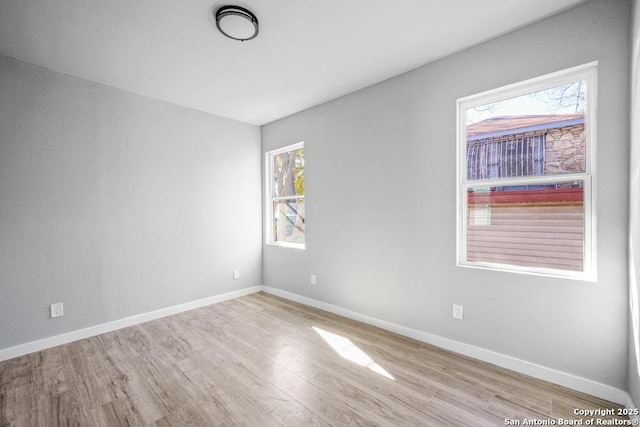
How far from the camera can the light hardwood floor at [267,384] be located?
5.72 ft

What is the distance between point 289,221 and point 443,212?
233cm

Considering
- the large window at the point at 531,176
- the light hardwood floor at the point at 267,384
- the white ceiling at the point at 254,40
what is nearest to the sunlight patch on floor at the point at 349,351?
the light hardwood floor at the point at 267,384

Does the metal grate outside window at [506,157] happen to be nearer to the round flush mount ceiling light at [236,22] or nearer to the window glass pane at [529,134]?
the window glass pane at [529,134]

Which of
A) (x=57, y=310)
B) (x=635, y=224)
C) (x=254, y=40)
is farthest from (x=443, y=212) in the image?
(x=57, y=310)

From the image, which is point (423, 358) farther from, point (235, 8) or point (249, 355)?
point (235, 8)

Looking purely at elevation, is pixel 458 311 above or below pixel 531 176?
Result: below

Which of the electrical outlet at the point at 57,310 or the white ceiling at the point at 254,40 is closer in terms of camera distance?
the white ceiling at the point at 254,40

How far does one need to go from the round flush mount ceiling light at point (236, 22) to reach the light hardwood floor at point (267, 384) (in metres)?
2.64

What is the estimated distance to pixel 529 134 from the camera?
7.17 ft

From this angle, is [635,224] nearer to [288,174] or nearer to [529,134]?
[529,134]

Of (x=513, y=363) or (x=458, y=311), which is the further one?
(x=458, y=311)

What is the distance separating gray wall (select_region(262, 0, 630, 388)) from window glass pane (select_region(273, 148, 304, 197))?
26 centimetres

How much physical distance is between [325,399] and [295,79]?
289 cm

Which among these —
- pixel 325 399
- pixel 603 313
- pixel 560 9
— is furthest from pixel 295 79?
pixel 603 313
